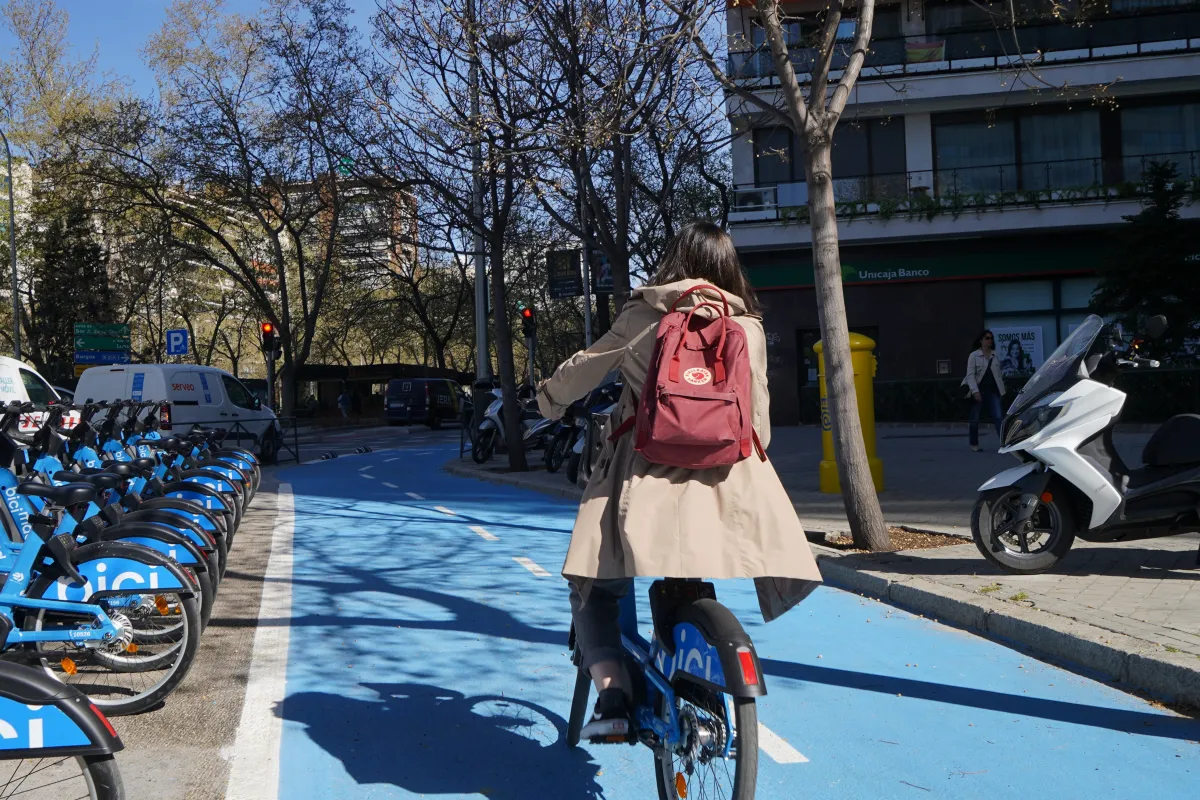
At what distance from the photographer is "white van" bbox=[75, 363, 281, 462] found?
19.7m

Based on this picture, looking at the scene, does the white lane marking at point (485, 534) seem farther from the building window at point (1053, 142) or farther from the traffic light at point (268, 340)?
the building window at point (1053, 142)

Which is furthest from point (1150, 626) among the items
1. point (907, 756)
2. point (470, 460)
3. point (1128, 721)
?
point (470, 460)

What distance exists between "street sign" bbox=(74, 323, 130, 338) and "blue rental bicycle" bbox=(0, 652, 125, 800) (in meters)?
35.7

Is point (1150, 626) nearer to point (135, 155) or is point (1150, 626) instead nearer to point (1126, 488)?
point (1126, 488)

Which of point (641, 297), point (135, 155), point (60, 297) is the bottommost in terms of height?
point (641, 297)

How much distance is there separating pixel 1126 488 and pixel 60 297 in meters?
40.5

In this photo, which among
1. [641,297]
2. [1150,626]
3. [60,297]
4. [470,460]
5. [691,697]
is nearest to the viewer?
[691,697]

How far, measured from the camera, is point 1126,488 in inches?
263

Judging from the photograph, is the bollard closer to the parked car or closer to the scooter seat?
the scooter seat

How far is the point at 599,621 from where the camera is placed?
11.7 feet

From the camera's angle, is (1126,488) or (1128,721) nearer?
(1128,721)

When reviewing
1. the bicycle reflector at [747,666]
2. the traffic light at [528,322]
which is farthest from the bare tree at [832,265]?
the traffic light at [528,322]

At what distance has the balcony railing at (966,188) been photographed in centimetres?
2744

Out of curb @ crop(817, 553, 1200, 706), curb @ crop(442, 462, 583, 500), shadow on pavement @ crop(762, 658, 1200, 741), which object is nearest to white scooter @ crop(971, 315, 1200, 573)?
curb @ crop(817, 553, 1200, 706)
